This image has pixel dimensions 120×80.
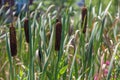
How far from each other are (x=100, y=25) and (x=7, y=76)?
677mm

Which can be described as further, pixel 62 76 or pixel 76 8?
pixel 76 8

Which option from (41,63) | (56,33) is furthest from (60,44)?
(41,63)

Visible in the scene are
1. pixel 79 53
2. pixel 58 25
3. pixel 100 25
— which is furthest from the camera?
pixel 79 53

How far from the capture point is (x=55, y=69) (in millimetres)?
2303

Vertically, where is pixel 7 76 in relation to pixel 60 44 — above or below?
below

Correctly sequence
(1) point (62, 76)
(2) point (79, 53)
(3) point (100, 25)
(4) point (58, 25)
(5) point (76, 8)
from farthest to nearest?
1. (5) point (76, 8)
2. (2) point (79, 53)
3. (3) point (100, 25)
4. (1) point (62, 76)
5. (4) point (58, 25)

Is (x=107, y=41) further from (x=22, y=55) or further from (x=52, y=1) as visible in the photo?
(x=52, y=1)

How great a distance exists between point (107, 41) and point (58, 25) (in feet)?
2.21

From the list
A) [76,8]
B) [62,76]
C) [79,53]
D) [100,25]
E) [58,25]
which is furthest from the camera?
[76,8]

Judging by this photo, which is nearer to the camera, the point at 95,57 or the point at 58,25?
the point at 58,25

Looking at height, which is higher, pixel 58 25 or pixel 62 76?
pixel 58 25

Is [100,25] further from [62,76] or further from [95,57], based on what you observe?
[62,76]

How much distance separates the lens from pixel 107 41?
9.37 ft

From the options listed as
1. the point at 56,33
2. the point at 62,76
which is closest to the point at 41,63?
the point at 62,76
